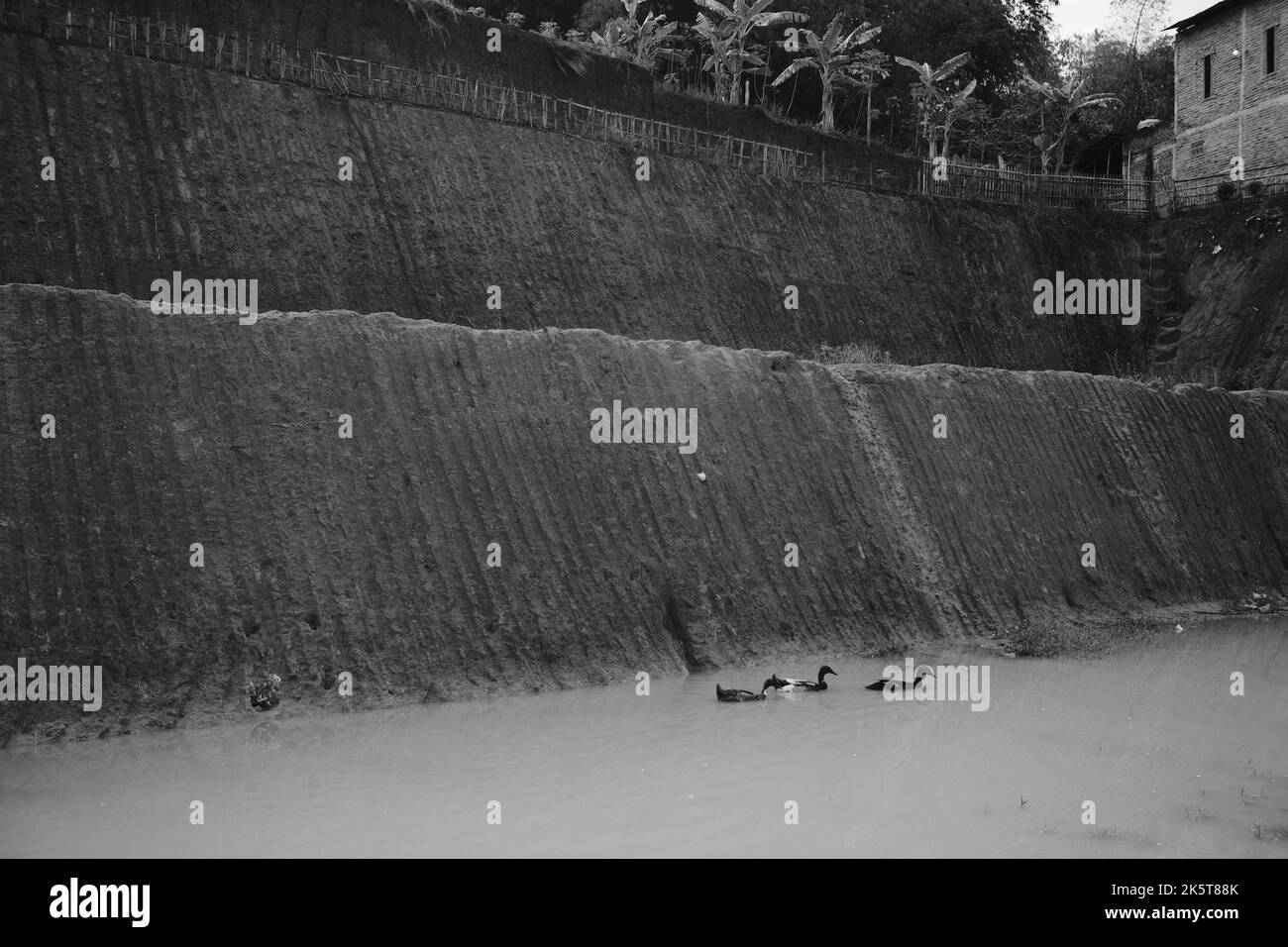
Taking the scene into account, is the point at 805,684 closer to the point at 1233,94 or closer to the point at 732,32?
the point at 732,32

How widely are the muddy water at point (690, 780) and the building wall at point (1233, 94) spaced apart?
83.1ft

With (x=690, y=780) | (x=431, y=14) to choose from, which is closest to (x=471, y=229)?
(x=431, y=14)

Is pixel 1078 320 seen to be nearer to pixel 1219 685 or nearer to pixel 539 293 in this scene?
pixel 539 293

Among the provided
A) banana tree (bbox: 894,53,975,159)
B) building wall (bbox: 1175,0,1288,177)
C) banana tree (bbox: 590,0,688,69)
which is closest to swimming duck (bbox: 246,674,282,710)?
banana tree (bbox: 590,0,688,69)

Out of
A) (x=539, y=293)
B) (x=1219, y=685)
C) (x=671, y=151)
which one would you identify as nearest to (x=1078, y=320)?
(x=671, y=151)

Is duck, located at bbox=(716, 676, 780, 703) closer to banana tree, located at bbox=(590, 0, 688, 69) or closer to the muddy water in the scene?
the muddy water

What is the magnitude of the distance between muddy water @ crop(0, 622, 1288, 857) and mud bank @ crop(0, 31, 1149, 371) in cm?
1128

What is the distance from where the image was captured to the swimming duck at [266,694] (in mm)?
10703

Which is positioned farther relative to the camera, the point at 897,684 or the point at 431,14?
the point at 431,14

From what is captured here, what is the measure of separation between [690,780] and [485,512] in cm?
504

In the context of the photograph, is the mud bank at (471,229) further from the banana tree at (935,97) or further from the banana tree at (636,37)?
the banana tree at (636,37)

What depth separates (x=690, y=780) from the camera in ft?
29.3

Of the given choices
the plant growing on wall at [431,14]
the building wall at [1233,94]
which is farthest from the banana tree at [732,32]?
the building wall at [1233,94]

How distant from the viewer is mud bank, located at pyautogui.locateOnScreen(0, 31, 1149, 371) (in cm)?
1894
